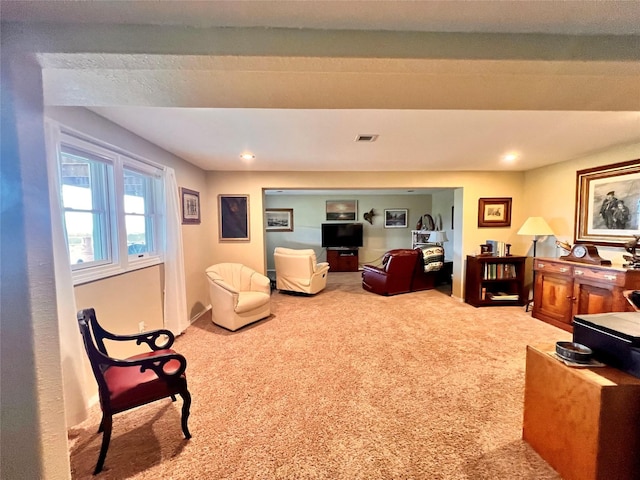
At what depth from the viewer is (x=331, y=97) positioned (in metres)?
1.19

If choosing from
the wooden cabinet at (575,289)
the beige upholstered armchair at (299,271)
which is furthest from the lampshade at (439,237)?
the beige upholstered armchair at (299,271)

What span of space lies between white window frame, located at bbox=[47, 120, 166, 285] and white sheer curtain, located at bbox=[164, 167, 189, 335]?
67 mm

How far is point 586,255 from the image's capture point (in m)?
3.07

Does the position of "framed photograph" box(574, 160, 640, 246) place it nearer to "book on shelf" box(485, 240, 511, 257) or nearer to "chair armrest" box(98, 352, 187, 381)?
"book on shelf" box(485, 240, 511, 257)

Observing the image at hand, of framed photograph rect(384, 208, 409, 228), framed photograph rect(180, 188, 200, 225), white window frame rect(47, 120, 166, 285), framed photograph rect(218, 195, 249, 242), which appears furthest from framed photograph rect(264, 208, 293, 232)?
white window frame rect(47, 120, 166, 285)

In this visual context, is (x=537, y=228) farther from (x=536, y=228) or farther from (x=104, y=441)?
(x=104, y=441)

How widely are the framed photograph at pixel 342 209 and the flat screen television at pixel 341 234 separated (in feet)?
1.10

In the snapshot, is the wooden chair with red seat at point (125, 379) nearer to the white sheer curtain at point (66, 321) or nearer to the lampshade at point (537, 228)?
Result: the white sheer curtain at point (66, 321)

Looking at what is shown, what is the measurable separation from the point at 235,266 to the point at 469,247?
4010 millimetres

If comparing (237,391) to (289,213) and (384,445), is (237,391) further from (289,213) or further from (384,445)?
(289,213)

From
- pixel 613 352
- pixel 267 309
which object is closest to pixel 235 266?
pixel 267 309

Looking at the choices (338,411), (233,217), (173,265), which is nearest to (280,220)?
(233,217)

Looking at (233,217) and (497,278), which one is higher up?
(233,217)

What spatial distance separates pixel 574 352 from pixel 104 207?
3.54m
